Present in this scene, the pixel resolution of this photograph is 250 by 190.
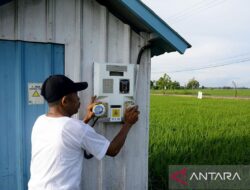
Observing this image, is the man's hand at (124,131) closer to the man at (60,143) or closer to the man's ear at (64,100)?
the man at (60,143)

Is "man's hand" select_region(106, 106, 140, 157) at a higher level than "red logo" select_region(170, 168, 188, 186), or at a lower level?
higher

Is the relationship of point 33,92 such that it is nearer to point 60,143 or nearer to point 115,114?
Result: point 115,114

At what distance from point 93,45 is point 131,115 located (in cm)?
94

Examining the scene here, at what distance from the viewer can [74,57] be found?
387 cm

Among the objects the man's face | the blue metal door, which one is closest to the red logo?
the blue metal door

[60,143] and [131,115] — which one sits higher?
[131,115]

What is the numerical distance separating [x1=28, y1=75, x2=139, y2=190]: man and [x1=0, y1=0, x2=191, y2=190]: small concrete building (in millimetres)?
1031

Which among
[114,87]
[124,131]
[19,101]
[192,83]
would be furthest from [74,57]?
[192,83]

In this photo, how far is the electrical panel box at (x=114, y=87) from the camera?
12.5 feet

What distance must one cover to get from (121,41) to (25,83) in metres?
1.23

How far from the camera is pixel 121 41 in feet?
13.3

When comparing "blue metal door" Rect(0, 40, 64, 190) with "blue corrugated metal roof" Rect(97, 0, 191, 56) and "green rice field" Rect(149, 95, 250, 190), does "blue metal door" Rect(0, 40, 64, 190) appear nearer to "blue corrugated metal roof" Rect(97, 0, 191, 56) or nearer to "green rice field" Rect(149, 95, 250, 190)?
"blue corrugated metal roof" Rect(97, 0, 191, 56)

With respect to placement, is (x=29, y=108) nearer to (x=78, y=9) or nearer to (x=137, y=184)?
(x=78, y=9)

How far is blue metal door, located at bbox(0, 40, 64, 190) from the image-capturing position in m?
3.64
